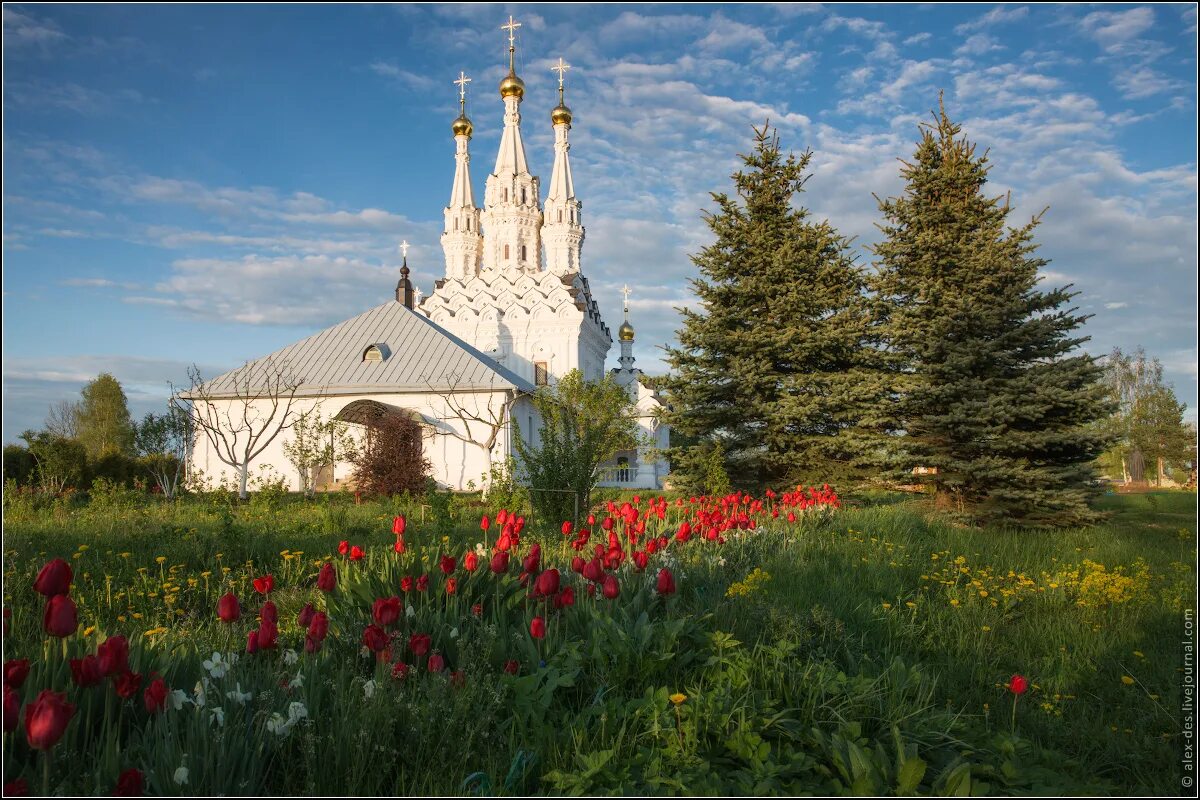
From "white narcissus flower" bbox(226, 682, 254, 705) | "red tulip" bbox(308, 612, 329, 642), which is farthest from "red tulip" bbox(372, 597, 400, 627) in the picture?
"white narcissus flower" bbox(226, 682, 254, 705)

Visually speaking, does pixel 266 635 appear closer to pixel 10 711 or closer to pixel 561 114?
pixel 10 711

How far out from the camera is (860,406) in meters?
13.1

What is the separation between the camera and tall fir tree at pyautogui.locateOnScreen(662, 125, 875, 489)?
1330 centimetres

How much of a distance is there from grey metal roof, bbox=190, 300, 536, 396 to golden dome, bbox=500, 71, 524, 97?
75.5 ft

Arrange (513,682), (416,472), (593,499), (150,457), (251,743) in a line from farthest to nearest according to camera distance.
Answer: (150,457)
(416,472)
(593,499)
(513,682)
(251,743)

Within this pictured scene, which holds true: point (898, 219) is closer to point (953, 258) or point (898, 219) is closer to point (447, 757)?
point (953, 258)

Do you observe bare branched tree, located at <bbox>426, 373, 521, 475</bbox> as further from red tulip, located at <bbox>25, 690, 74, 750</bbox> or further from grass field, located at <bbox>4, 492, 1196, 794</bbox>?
red tulip, located at <bbox>25, 690, 74, 750</bbox>

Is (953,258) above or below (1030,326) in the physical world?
above

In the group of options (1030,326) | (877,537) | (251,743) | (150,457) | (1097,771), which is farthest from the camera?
(150,457)

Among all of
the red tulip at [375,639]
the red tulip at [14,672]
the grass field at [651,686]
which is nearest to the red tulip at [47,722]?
the grass field at [651,686]

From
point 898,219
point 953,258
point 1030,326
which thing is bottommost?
point 1030,326

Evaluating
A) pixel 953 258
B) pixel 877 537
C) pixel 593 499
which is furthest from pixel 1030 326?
pixel 593 499

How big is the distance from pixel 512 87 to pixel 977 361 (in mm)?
39397

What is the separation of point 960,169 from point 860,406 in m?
4.40
